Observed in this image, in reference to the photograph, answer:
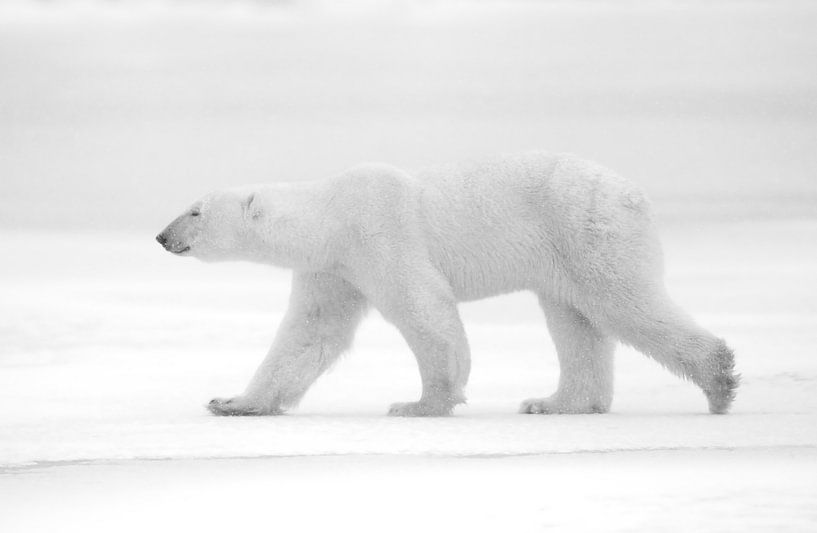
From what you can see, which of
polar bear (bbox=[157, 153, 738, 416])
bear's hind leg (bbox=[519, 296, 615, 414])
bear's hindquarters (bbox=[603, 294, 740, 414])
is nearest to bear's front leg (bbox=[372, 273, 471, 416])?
polar bear (bbox=[157, 153, 738, 416])

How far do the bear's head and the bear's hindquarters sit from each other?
2.16m

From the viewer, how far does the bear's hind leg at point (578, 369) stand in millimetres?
7746

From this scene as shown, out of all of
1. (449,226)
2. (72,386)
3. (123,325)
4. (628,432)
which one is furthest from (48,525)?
(123,325)

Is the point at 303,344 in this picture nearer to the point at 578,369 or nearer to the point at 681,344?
the point at 578,369

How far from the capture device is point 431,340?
7117mm

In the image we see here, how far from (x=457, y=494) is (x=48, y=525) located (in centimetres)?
147

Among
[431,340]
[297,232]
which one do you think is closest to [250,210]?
[297,232]

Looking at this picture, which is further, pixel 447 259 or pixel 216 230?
pixel 216 230

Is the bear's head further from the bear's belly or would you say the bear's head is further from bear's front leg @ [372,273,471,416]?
the bear's belly

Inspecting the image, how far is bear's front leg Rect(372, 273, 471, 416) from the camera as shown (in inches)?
281

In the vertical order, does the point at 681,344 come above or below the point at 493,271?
below

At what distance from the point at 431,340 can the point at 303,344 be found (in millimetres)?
828

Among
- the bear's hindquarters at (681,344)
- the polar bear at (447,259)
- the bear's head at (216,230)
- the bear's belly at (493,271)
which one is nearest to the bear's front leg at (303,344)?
the polar bear at (447,259)

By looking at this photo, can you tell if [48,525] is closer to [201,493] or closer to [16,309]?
[201,493]
